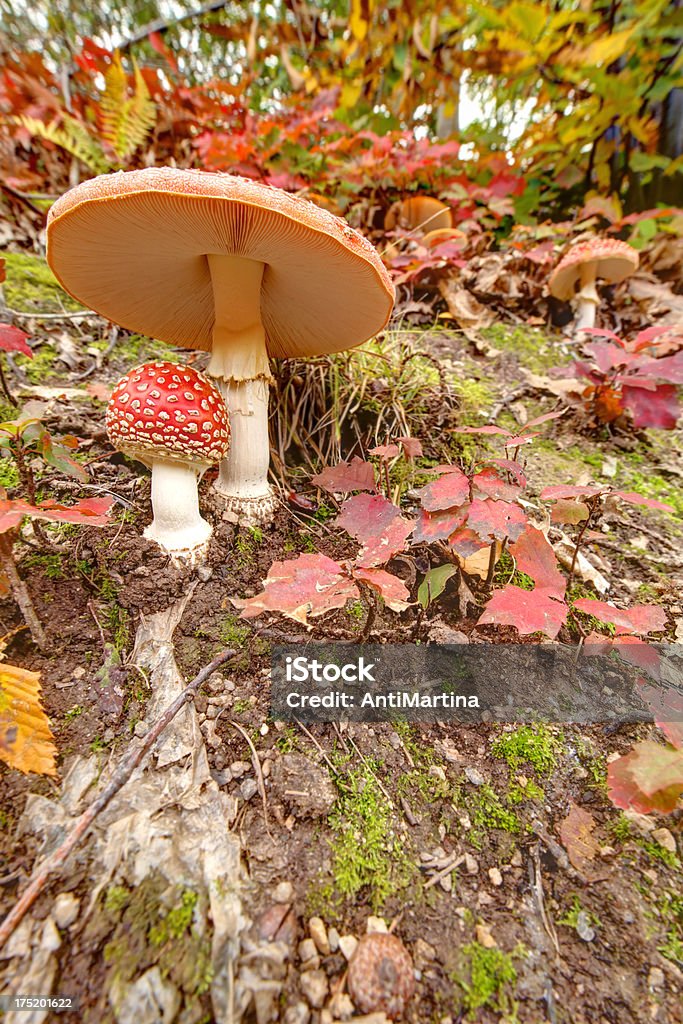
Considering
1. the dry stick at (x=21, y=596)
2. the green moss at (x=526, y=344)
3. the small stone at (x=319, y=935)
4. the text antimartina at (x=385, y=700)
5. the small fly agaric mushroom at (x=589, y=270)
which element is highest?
the small fly agaric mushroom at (x=589, y=270)

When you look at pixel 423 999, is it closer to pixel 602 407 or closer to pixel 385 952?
pixel 385 952

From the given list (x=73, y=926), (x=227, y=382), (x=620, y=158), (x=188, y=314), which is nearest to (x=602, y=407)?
(x=227, y=382)

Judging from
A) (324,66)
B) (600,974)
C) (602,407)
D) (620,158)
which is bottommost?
(600,974)

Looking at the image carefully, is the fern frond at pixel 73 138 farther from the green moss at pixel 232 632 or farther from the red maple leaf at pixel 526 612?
the red maple leaf at pixel 526 612

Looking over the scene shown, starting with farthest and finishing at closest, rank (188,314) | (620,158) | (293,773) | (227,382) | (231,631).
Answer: (620,158)
(188,314)
(227,382)
(231,631)
(293,773)

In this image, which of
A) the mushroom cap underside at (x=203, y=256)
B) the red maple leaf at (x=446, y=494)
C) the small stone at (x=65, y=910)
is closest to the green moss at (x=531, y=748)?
the red maple leaf at (x=446, y=494)

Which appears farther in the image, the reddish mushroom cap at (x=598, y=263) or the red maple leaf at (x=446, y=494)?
the reddish mushroom cap at (x=598, y=263)
